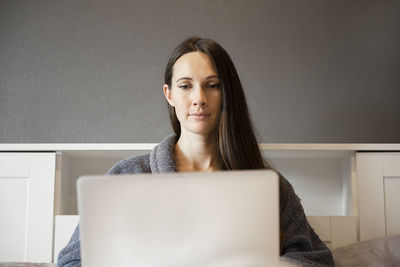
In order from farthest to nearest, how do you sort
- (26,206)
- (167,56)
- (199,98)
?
(167,56)
(26,206)
(199,98)

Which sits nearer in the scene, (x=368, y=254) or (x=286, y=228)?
(x=286, y=228)

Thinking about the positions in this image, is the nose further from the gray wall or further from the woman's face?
the gray wall

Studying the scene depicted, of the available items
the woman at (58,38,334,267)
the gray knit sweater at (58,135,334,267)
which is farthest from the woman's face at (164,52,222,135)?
the gray knit sweater at (58,135,334,267)

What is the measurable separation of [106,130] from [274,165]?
0.78 m

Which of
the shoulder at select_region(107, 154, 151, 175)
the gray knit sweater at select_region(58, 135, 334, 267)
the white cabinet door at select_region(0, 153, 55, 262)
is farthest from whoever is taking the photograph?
the white cabinet door at select_region(0, 153, 55, 262)

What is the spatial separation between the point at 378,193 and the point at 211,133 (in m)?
0.74

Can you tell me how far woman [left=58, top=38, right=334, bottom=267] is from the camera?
1413 mm

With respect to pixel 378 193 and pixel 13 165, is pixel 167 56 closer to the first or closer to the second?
pixel 13 165

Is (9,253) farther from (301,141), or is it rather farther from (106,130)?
(301,141)

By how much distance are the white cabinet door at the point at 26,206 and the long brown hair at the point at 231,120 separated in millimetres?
707

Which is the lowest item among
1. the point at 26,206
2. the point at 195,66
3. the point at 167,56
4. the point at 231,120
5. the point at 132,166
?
the point at 26,206

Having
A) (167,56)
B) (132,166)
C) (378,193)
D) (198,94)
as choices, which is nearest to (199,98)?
(198,94)

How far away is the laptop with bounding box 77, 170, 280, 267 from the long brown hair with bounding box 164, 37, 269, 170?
756mm

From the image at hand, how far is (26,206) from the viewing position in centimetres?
181
